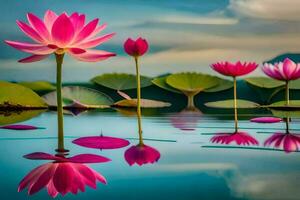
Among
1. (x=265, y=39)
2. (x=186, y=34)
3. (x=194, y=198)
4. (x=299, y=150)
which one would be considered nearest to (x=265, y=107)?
(x=265, y=39)

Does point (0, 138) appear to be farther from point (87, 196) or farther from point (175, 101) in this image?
point (175, 101)

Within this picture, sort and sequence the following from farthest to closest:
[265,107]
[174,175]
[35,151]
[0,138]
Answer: [265,107]
[0,138]
[35,151]
[174,175]

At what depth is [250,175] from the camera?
0.62 metres

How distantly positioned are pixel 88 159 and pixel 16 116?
0.73 m

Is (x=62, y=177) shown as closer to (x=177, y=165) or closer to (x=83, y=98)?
(x=177, y=165)

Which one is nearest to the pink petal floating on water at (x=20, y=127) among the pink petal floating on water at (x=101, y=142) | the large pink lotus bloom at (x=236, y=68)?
the pink petal floating on water at (x=101, y=142)

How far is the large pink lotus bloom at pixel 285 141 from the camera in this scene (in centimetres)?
82

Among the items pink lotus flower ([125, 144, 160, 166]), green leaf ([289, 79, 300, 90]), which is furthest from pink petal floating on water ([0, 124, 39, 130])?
green leaf ([289, 79, 300, 90])

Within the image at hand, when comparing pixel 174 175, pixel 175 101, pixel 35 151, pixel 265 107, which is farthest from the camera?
pixel 175 101

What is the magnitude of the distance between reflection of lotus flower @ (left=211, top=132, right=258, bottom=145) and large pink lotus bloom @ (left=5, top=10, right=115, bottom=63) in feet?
0.98

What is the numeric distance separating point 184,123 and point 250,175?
0.53 metres

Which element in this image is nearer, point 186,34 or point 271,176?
point 271,176

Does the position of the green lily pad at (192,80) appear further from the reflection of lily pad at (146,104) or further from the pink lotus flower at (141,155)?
the pink lotus flower at (141,155)

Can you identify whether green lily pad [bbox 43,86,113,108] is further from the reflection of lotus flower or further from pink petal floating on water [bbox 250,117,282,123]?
the reflection of lotus flower
